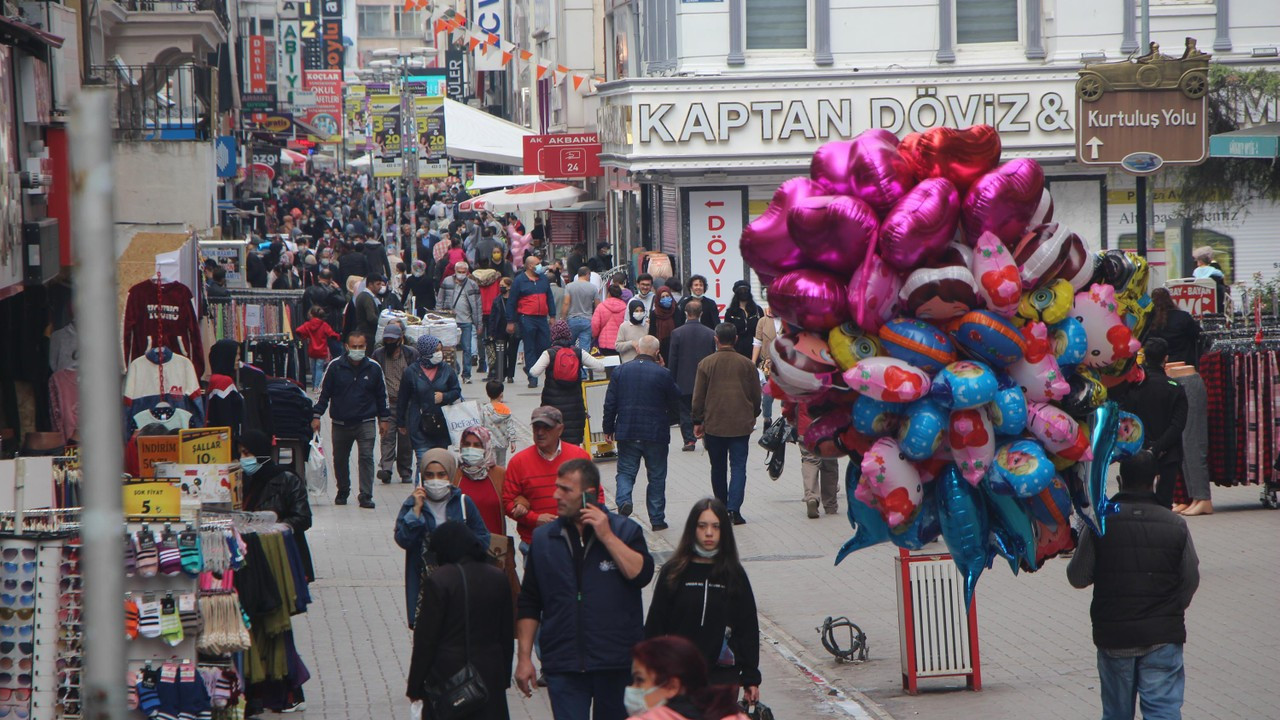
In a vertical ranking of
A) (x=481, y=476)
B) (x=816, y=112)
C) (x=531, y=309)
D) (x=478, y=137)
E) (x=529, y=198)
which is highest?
(x=478, y=137)

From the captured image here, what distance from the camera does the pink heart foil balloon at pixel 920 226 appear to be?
257 inches

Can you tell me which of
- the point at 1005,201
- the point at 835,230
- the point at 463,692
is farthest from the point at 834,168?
the point at 463,692

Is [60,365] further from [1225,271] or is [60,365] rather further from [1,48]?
[1225,271]

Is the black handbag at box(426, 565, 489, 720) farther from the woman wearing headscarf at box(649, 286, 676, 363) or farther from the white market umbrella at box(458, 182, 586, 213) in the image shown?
the white market umbrella at box(458, 182, 586, 213)

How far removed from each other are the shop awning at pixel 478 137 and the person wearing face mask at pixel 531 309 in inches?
575

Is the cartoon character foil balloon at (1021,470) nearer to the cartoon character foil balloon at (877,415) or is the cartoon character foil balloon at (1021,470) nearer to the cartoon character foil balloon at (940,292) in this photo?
the cartoon character foil balloon at (877,415)

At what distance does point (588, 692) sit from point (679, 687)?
188 cm

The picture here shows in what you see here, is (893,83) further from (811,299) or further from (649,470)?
(811,299)

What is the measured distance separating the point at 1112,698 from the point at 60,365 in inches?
387

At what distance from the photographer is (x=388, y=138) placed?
48.8 meters

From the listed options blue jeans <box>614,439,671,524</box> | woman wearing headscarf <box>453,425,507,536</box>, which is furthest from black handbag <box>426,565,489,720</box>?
blue jeans <box>614,439,671,524</box>

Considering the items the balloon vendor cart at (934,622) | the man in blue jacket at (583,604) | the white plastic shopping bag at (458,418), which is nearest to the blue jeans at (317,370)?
the white plastic shopping bag at (458,418)

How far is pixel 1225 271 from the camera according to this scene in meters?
26.1

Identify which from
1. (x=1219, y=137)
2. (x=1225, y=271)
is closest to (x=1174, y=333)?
(x=1219, y=137)
